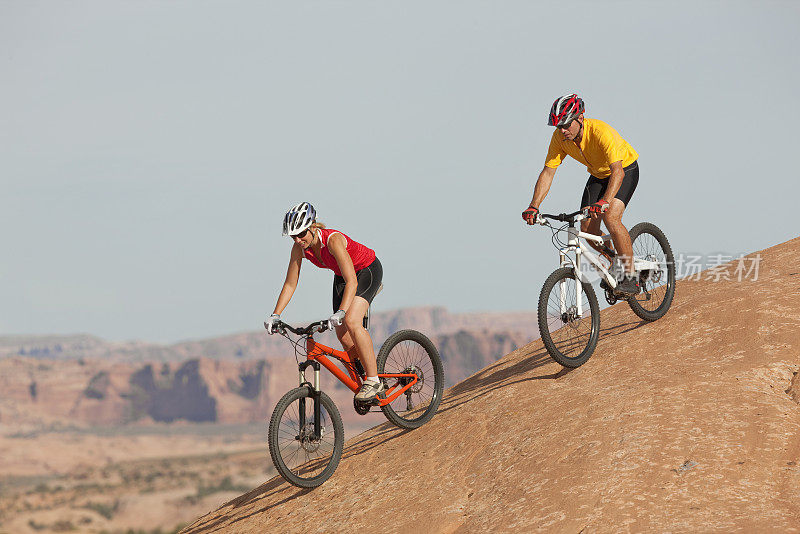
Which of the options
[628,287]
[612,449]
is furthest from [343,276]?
[628,287]

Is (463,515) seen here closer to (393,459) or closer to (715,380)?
(393,459)

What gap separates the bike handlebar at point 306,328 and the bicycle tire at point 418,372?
1267mm

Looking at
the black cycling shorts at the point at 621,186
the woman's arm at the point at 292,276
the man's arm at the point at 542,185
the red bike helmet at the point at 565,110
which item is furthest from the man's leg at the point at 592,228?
the woman's arm at the point at 292,276

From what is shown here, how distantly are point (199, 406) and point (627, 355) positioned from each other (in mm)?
166234

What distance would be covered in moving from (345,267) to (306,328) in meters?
0.71

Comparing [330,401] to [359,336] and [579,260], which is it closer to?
[359,336]

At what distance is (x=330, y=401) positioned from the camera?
7.50 meters

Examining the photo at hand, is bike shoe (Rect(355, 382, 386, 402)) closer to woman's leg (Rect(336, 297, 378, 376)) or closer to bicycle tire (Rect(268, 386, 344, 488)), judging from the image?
woman's leg (Rect(336, 297, 378, 376))

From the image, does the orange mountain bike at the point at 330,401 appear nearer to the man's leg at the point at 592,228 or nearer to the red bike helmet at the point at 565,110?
the man's leg at the point at 592,228

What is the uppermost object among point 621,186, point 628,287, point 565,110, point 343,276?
point 565,110

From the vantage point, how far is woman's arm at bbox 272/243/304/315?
25.4 feet

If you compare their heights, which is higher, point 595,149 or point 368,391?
point 595,149

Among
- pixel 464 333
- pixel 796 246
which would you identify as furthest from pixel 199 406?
pixel 796 246

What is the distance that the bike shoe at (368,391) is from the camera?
306 inches
